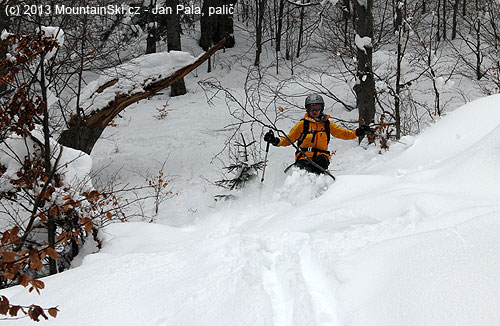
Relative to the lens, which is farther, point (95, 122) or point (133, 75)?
point (133, 75)

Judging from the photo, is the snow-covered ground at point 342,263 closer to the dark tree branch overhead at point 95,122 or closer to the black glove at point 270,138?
the black glove at point 270,138

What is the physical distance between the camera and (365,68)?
29.7ft

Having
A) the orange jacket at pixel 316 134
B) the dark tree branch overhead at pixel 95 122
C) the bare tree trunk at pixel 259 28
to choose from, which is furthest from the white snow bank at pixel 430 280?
the bare tree trunk at pixel 259 28

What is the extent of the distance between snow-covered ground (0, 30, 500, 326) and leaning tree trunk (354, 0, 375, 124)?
3862 mm

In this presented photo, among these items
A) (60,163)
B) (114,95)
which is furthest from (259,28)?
(60,163)

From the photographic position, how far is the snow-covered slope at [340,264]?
212cm

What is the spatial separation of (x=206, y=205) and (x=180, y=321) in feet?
18.4

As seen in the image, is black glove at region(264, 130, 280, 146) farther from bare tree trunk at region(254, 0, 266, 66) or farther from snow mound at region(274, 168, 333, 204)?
bare tree trunk at region(254, 0, 266, 66)

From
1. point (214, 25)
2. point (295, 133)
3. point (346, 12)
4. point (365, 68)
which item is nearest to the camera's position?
point (295, 133)

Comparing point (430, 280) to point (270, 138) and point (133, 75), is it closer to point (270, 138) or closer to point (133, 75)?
point (270, 138)

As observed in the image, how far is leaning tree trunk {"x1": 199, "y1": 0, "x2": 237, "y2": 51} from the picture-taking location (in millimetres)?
17344

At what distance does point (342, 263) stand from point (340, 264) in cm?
2

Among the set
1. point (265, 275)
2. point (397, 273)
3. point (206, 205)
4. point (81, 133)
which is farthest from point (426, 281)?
point (81, 133)

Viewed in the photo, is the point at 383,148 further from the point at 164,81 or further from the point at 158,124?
the point at 158,124
